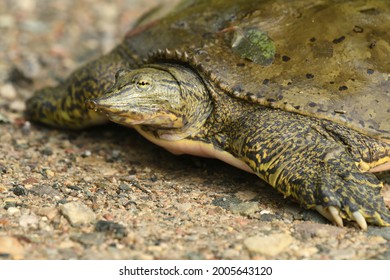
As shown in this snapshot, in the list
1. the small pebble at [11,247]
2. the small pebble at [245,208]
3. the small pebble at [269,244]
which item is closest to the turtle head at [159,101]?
the small pebble at [245,208]

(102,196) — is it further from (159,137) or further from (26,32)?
(26,32)

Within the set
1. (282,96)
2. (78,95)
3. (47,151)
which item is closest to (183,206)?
(282,96)

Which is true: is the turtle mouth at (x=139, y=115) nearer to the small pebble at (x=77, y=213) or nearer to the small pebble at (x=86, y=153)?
the small pebble at (x=77, y=213)

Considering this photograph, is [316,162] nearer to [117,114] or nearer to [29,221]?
[117,114]

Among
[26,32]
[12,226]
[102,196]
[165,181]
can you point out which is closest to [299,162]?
[165,181]
